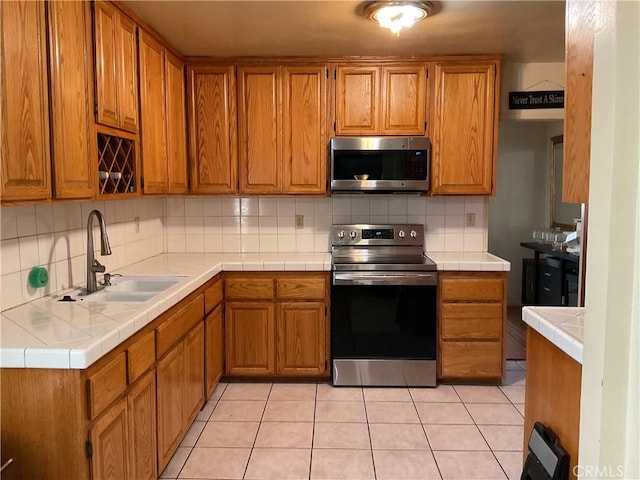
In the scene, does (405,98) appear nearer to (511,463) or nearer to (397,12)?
(397,12)

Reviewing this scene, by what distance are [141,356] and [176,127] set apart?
1.80m

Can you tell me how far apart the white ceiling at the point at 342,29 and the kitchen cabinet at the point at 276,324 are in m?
1.52

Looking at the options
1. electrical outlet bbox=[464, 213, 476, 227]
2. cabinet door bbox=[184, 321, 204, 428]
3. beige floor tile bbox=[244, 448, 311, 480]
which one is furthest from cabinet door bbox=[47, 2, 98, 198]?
electrical outlet bbox=[464, 213, 476, 227]

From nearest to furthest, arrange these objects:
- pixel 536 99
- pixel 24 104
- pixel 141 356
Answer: pixel 24 104
pixel 141 356
pixel 536 99

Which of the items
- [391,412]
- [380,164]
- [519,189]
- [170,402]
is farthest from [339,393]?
[519,189]

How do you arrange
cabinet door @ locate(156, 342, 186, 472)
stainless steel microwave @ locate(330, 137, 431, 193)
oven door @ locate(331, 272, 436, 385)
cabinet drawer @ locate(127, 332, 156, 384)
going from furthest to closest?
stainless steel microwave @ locate(330, 137, 431, 193)
oven door @ locate(331, 272, 436, 385)
cabinet door @ locate(156, 342, 186, 472)
cabinet drawer @ locate(127, 332, 156, 384)

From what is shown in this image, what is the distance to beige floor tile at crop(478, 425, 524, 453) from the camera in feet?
8.00

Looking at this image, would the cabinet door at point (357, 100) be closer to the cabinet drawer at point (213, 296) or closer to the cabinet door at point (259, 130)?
the cabinet door at point (259, 130)

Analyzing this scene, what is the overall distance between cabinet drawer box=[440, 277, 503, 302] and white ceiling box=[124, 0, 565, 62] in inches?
60.8

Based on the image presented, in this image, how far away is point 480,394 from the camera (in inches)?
122

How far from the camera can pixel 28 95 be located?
1604 mm

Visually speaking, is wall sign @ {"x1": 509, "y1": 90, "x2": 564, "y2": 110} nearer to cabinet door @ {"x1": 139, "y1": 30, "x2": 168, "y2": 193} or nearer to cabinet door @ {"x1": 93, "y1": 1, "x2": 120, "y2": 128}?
cabinet door @ {"x1": 139, "y1": 30, "x2": 168, "y2": 193}

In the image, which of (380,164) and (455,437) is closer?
(455,437)

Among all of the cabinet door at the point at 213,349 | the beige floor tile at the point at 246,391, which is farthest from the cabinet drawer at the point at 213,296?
the beige floor tile at the point at 246,391
